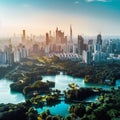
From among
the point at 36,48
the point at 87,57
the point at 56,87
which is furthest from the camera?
the point at 87,57

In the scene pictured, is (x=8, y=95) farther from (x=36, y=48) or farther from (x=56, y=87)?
(x=36, y=48)

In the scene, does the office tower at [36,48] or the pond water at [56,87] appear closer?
the pond water at [56,87]

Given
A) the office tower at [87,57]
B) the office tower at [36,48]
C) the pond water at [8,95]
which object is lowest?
the pond water at [8,95]

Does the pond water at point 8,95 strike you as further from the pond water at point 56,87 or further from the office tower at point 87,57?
the office tower at point 87,57

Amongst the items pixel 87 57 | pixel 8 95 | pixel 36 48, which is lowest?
pixel 8 95

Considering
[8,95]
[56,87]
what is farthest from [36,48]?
[8,95]

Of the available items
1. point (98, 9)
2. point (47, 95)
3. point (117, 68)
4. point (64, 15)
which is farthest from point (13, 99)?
point (117, 68)

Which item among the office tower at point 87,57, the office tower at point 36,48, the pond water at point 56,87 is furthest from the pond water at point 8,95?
the office tower at point 87,57

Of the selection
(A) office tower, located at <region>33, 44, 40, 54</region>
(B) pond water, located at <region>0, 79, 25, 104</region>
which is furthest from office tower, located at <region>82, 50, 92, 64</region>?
(B) pond water, located at <region>0, 79, 25, 104</region>

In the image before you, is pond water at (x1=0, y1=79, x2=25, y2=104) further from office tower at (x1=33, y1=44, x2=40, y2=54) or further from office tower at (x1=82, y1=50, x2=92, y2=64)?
office tower at (x1=82, y1=50, x2=92, y2=64)

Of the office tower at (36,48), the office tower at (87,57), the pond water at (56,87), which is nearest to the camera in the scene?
the pond water at (56,87)

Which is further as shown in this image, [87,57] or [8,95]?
[87,57]

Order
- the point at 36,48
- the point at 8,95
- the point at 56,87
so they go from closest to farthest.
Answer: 1. the point at 8,95
2. the point at 56,87
3. the point at 36,48
